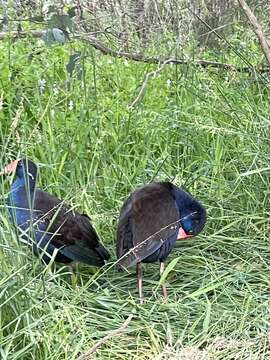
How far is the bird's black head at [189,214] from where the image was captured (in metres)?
4.07

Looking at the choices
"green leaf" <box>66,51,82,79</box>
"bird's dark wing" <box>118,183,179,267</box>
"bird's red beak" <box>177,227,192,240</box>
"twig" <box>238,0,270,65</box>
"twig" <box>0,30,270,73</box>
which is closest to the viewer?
"bird's dark wing" <box>118,183,179,267</box>

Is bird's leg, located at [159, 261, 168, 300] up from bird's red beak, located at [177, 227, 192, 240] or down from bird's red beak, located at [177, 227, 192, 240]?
down

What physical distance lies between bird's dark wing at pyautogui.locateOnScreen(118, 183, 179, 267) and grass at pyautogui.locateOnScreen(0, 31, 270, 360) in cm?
18

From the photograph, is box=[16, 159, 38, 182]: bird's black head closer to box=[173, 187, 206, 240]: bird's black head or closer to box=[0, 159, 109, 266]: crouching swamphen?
box=[0, 159, 109, 266]: crouching swamphen

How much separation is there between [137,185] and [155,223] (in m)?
0.95

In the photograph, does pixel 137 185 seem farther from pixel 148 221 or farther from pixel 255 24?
pixel 255 24

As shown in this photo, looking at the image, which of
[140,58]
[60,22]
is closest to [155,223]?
[60,22]

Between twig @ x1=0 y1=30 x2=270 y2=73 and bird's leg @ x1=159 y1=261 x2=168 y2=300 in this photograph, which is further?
twig @ x1=0 y1=30 x2=270 y2=73

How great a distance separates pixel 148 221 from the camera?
12.6 ft

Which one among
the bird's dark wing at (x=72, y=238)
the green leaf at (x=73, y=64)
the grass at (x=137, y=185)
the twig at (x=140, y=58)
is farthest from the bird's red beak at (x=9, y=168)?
the twig at (x=140, y=58)

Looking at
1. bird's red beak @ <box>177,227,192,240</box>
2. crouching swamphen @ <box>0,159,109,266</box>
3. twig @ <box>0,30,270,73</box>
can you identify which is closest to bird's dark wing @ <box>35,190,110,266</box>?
crouching swamphen @ <box>0,159,109,266</box>

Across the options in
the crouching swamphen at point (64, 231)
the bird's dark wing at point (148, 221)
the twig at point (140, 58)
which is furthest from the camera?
the twig at point (140, 58)

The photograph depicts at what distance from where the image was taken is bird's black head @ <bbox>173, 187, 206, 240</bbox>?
4074 millimetres

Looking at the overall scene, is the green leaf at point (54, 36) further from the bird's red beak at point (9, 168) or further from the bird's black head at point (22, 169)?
the bird's red beak at point (9, 168)
